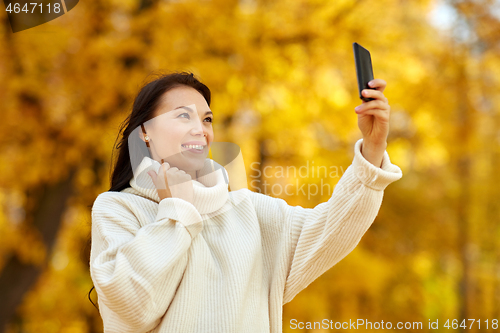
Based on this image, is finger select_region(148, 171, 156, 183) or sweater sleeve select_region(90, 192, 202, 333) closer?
sweater sleeve select_region(90, 192, 202, 333)

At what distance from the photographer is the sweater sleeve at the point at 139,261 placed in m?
1.20

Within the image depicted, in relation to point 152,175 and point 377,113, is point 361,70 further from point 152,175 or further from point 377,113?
point 152,175

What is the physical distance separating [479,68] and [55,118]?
4.56 m

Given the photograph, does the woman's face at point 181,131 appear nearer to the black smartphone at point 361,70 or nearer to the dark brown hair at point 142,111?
the dark brown hair at point 142,111

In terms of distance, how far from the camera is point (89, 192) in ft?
15.0

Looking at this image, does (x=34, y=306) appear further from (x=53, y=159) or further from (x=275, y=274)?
(x=275, y=274)

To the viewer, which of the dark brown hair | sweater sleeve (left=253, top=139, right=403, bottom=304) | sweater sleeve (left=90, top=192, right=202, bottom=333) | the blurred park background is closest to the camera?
sweater sleeve (left=90, top=192, right=202, bottom=333)

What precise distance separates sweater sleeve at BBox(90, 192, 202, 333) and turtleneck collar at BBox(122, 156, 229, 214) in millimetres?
91

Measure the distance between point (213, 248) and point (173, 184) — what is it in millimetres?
270

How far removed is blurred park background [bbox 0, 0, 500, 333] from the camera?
147 inches

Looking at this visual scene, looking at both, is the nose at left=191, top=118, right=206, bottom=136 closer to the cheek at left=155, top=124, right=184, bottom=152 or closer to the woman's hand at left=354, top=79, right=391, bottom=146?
the cheek at left=155, top=124, right=184, bottom=152

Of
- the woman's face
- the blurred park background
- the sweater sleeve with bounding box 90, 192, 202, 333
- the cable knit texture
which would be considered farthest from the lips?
the blurred park background

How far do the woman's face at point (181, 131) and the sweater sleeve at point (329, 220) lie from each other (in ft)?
1.11

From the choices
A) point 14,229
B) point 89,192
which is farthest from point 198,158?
point 14,229
